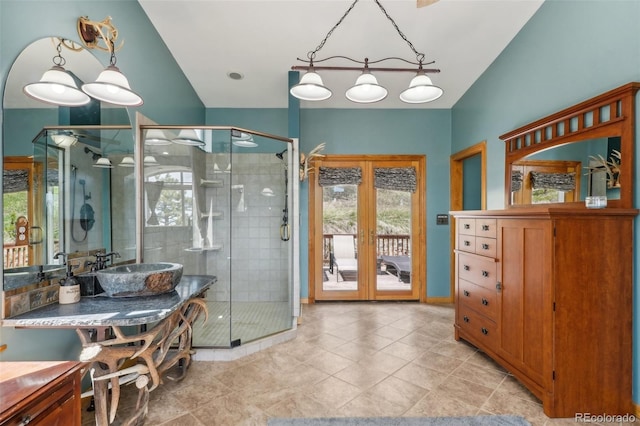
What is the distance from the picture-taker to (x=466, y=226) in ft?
9.23

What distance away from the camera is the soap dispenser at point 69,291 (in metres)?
1.69

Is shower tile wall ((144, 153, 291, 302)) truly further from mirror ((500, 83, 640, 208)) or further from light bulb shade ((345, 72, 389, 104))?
mirror ((500, 83, 640, 208))

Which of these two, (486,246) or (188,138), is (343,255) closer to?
(486,246)

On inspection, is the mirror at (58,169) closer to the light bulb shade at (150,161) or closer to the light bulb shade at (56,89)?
the light bulb shade at (56,89)

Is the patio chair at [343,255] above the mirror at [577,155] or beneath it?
beneath

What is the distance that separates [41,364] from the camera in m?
1.17

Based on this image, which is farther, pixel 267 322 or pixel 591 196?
pixel 267 322

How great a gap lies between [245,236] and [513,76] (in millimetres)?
3604

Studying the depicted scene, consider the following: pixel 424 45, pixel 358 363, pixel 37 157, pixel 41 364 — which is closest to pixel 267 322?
pixel 358 363

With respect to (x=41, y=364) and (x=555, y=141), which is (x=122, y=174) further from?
(x=555, y=141)

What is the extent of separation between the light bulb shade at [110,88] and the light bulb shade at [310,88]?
111 centimetres

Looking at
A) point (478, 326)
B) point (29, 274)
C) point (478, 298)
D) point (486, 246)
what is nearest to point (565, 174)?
point (486, 246)

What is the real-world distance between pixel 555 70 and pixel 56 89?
3606 mm

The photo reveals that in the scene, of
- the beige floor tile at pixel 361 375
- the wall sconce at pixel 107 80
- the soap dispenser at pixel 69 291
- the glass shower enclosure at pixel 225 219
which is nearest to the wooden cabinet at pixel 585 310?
the beige floor tile at pixel 361 375
